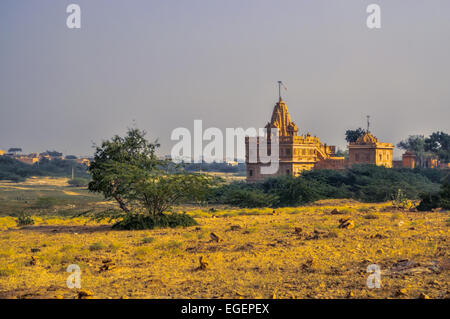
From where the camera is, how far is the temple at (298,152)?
47.0 m

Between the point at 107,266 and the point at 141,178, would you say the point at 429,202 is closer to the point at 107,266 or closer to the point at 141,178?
the point at 141,178

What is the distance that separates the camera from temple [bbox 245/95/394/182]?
4700 cm

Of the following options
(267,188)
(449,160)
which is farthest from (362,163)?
(449,160)

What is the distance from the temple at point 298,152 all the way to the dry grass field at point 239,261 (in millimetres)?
26469

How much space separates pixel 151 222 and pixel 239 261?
29.6ft

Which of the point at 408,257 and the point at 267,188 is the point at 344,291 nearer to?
the point at 408,257

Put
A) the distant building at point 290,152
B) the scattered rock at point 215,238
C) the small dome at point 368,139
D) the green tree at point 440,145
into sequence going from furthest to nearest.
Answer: the green tree at point 440,145 < the small dome at point 368,139 < the distant building at point 290,152 < the scattered rock at point 215,238

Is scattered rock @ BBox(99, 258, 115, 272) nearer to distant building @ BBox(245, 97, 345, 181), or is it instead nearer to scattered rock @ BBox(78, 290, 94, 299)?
scattered rock @ BBox(78, 290, 94, 299)

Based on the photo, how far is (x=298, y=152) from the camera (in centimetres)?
4744

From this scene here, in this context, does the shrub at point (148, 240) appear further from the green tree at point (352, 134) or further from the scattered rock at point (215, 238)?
the green tree at point (352, 134)

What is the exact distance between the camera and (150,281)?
10922 mm

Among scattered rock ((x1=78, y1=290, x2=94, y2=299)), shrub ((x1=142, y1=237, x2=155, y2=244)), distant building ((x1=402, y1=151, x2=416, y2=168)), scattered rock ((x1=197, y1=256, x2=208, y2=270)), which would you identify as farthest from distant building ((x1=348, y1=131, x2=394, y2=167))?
scattered rock ((x1=78, y1=290, x2=94, y2=299))

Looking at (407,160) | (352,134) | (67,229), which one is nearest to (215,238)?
(67,229)

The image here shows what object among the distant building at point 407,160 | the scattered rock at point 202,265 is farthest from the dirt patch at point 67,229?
the distant building at point 407,160
